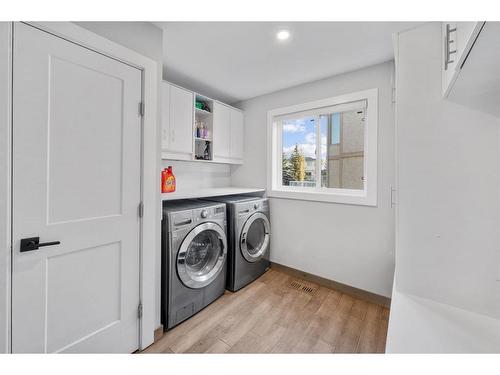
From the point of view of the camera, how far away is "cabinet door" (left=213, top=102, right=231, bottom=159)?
264 centimetres

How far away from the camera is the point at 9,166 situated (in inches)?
38.2

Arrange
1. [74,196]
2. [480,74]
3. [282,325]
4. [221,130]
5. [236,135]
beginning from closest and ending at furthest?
1. [480,74]
2. [74,196]
3. [282,325]
4. [221,130]
5. [236,135]

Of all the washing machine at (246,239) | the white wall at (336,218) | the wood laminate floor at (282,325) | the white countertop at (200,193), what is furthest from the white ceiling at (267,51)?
the wood laminate floor at (282,325)

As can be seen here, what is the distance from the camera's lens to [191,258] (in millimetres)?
1926

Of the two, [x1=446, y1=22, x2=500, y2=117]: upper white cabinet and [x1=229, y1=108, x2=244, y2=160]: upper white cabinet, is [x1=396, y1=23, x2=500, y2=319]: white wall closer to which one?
[x1=446, y1=22, x2=500, y2=117]: upper white cabinet

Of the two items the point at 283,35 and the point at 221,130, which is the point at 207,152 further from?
the point at 283,35

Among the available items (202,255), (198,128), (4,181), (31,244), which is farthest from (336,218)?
(4,181)

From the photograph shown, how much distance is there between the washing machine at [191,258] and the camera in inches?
65.9

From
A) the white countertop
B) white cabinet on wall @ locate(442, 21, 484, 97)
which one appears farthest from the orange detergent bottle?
white cabinet on wall @ locate(442, 21, 484, 97)

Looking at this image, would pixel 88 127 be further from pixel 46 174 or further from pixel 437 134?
pixel 437 134

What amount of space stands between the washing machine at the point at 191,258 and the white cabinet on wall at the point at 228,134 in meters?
0.88

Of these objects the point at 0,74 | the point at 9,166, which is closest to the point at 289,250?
the point at 9,166

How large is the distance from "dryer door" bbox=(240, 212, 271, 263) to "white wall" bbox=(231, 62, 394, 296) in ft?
0.61

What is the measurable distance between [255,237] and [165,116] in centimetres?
165
